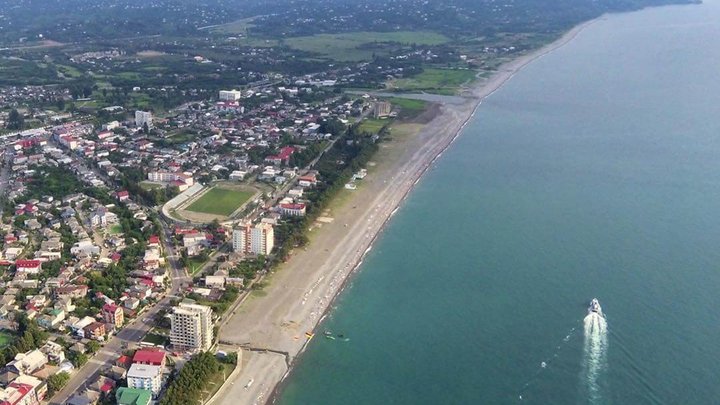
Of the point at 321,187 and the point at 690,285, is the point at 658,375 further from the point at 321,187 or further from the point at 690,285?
the point at 321,187

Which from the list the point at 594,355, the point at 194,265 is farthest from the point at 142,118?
the point at 594,355

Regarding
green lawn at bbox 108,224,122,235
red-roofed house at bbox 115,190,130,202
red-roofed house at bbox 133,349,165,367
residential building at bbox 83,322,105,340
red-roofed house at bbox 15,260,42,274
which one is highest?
red-roofed house at bbox 133,349,165,367

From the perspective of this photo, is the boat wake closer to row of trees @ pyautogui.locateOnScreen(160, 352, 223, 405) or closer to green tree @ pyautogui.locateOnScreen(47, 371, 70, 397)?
row of trees @ pyautogui.locateOnScreen(160, 352, 223, 405)

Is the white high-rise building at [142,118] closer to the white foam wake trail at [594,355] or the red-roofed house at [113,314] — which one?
the red-roofed house at [113,314]

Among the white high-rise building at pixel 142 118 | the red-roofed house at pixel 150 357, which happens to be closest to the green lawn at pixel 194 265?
the red-roofed house at pixel 150 357

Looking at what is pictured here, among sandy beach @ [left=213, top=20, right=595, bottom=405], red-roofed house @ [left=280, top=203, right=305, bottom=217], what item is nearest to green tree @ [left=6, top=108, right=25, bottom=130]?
sandy beach @ [left=213, top=20, right=595, bottom=405]

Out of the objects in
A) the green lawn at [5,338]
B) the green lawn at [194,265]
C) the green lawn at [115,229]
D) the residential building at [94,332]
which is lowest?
the green lawn at [115,229]
